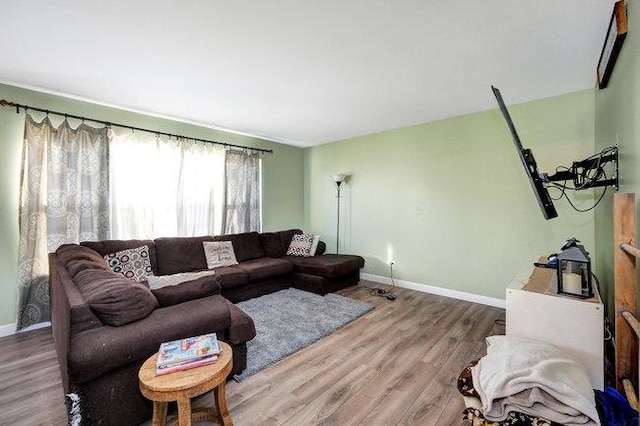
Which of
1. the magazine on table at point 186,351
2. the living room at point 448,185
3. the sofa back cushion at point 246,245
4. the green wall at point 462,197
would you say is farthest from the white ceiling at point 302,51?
the magazine on table at point 186,351

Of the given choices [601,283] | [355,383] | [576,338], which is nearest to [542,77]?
[601,283]

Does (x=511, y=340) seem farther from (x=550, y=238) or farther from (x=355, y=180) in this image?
(x=355, y=180)

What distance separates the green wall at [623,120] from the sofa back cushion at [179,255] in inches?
159

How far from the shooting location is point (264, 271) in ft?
12.3

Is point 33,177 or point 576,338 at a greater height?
point 33,177

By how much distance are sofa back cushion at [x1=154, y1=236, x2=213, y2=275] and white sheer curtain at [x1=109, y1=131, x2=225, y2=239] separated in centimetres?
26

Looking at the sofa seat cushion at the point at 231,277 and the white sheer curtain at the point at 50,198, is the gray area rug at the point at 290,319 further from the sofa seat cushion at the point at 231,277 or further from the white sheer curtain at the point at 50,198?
the white sheer curtain at the point at 50,198

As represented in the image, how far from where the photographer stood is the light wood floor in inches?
65.7

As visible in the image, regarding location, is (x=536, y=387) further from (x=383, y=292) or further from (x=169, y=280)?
(x=383, y=292)

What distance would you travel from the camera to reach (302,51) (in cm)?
216

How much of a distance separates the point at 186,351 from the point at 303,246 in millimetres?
3153

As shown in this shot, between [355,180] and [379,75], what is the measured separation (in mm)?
2426

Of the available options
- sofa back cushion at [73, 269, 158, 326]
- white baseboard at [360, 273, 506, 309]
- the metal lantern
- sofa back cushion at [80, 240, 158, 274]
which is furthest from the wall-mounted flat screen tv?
sofa back cushion at [80, 240, 158, 274]

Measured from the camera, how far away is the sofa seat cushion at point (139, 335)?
1385 millimetres
